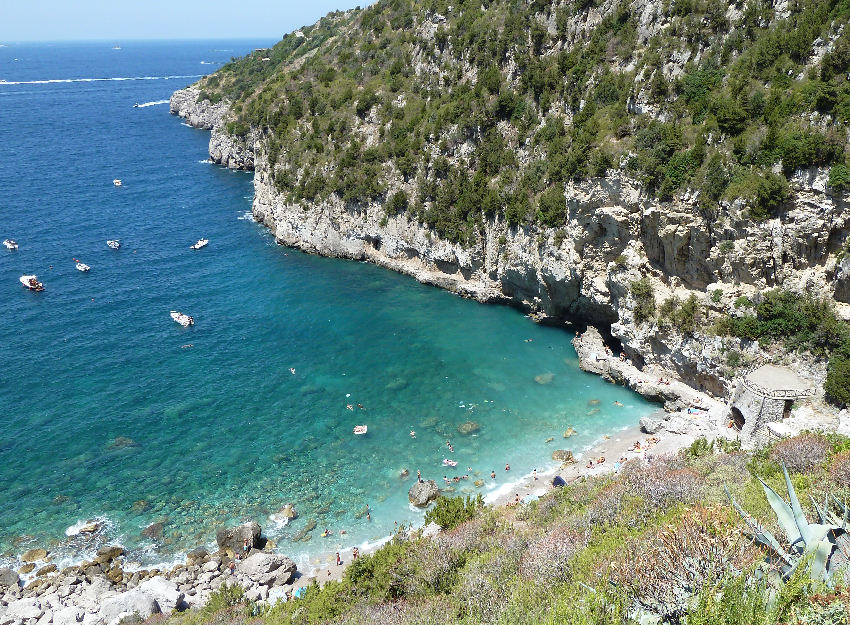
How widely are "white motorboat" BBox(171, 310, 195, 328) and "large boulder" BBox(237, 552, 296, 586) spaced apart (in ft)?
91.6

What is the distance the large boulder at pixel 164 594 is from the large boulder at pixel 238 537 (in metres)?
3.34

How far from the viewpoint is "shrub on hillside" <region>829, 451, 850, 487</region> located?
62.2ft

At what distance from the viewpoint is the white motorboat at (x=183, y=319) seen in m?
51.3

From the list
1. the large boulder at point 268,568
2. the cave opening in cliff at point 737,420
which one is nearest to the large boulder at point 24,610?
the large boulder at point 268,568

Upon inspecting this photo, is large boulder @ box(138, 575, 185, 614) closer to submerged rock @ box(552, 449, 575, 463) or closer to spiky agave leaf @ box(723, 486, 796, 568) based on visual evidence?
submerged rock @ box(552, 449, 575, 463)

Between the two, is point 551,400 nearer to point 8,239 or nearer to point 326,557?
point 326,557

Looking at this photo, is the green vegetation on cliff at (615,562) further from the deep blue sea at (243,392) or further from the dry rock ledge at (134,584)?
the deep blue sea at (243,392)

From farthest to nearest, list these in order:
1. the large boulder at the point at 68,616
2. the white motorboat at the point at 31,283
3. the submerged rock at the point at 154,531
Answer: the white motorboat at the point at 31,283
the submerged rock at the point at 154,531
the large boulder at the point at 68,616

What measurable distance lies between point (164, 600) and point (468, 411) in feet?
73.1

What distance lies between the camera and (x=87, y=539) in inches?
1223

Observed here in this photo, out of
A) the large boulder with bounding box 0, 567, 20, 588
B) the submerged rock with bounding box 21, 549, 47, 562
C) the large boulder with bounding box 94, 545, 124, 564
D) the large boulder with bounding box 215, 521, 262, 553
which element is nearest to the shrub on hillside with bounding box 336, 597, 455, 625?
the large boulder with bounding box 215, 521, 262, 553

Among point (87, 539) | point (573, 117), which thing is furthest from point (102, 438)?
point (573, 117)

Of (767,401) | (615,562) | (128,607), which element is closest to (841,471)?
(615,562)

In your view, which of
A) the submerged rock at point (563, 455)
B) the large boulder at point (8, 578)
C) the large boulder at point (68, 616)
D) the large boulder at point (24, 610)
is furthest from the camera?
the submerged rock at point (563, 455)
